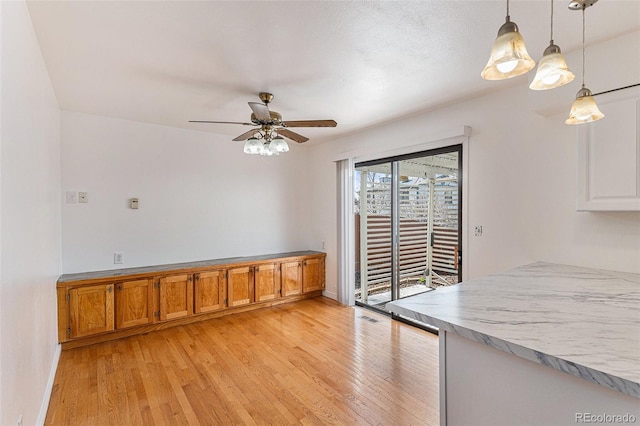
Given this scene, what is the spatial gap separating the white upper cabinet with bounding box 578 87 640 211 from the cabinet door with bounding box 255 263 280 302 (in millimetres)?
3550

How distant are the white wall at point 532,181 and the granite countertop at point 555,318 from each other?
1.36 feet

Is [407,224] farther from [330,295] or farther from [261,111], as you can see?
[261,111]

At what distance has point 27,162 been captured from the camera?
178 centimetres

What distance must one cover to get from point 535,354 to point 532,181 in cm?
217

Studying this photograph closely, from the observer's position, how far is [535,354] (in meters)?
0.95

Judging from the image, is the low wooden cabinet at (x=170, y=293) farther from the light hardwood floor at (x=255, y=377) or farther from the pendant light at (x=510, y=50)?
the pendant light at (x=510, y=50)

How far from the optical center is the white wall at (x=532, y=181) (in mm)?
2115

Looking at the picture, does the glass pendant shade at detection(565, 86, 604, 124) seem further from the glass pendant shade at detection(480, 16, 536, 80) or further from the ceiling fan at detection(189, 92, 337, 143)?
the ceiling fan at detection(189, 92, 337, 143)

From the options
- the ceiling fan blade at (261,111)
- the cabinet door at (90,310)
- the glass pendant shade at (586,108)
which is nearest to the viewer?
the glass pendant shade at (586,108)

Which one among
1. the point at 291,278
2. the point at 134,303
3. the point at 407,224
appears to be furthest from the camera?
the point at 291,278

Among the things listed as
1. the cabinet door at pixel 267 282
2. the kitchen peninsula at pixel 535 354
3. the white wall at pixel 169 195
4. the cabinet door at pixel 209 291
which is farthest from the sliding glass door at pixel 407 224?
the cabinet door at pixel 209 291

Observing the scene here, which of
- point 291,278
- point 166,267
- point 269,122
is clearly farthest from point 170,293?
point 269,122

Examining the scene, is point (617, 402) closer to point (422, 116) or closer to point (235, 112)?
point (422, 116)

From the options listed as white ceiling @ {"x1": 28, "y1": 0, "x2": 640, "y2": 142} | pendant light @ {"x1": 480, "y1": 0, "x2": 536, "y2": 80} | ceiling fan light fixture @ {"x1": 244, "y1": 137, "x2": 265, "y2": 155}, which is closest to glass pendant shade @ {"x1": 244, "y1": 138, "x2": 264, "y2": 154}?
ceiling fan light fixture @ {"x1": 244, "y1": 137, "x2": 265, "y2": 155}
